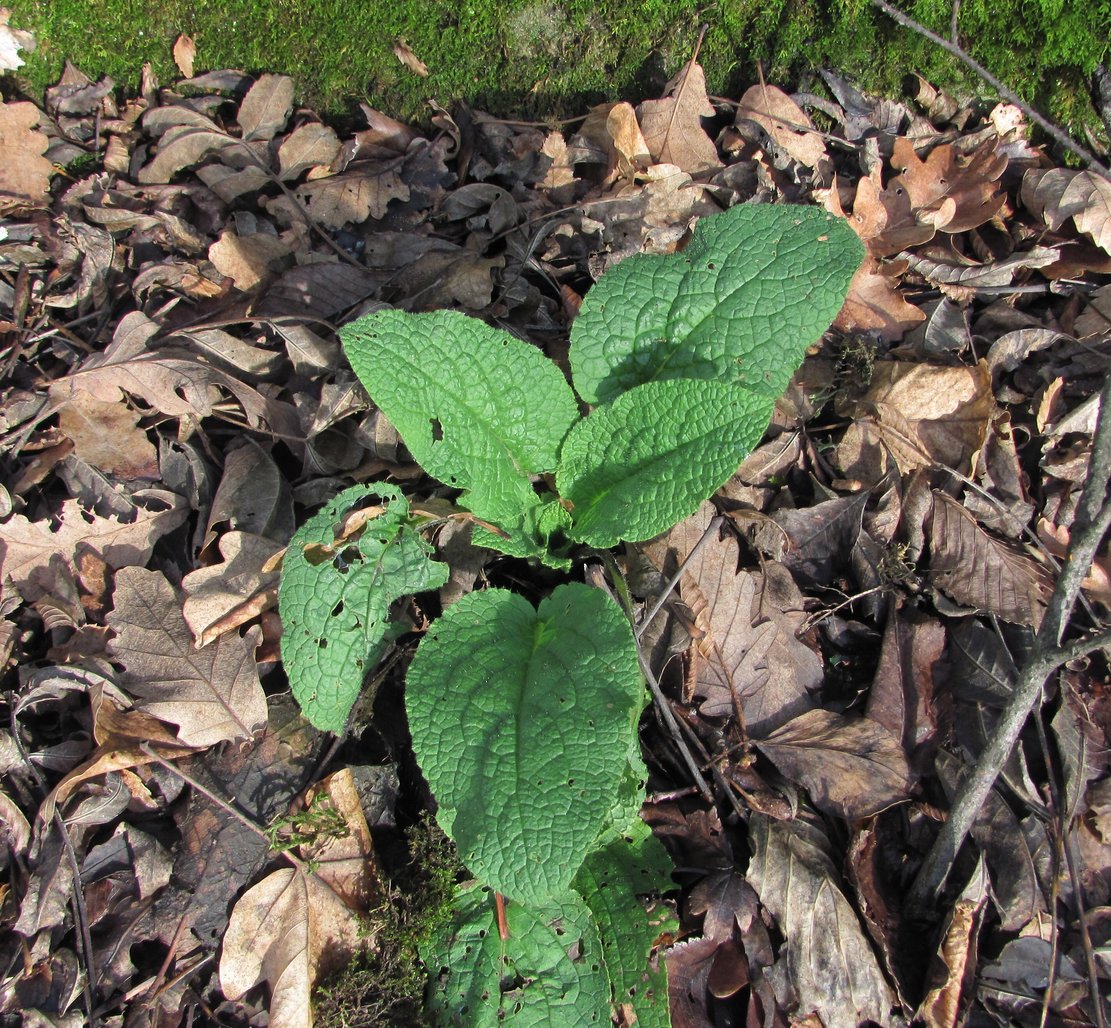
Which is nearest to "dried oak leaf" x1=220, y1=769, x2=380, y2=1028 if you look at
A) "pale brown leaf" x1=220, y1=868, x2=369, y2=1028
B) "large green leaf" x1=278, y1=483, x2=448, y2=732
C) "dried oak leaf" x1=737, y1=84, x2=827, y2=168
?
"pale brown leaf" x1=220, y1=868, x2=369, y2=1028

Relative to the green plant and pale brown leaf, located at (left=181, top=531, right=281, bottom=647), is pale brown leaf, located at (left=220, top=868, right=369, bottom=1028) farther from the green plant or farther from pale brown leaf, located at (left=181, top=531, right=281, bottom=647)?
pale brown leaf, located at (left=181, top=531, right=281, bottom=647)

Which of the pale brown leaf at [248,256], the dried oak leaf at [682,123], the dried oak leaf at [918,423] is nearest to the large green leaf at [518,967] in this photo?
the dried oak leaf at [918,423]

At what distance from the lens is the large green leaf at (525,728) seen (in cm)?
192

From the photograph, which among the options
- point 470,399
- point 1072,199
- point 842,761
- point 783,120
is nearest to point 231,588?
point 470,399

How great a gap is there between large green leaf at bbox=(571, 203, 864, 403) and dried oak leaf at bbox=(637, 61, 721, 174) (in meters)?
0.78

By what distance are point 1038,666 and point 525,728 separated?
49.5 inches

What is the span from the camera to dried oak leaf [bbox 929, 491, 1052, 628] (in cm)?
254

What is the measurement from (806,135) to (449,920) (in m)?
3.03

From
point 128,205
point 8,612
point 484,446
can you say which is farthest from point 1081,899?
point 128,205

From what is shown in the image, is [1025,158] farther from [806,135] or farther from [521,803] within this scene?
[521,803]

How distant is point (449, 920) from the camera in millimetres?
2258

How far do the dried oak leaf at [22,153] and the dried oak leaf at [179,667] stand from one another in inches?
68.6

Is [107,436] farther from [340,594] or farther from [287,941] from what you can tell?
[287,941]

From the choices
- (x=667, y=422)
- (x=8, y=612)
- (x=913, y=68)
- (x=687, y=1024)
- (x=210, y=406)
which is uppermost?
(x=913, y=68)
